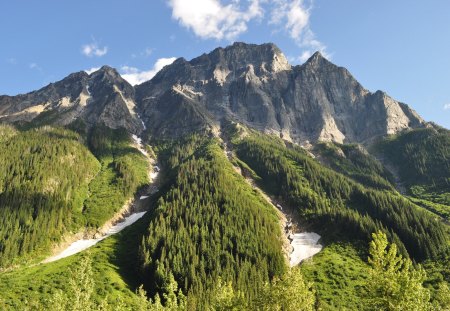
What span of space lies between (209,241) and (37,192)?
3030 inches

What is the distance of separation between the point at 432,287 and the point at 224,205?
243ft

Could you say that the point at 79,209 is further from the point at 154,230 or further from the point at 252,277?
the point at 252,277

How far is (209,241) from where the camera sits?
119m

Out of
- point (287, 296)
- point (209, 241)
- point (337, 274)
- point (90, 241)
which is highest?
point (90, 241)

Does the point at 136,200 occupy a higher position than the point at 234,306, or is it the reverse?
the point at 136,200

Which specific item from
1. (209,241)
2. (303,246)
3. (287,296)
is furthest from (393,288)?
(303,246)

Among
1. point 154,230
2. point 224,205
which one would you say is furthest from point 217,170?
point 154,230

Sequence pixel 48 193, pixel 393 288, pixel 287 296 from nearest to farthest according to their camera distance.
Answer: pixel 393 288, pixel 287 296, pixel 48 193

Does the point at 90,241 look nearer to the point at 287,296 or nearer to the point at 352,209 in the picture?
the point at 352,209

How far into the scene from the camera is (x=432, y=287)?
309 ft

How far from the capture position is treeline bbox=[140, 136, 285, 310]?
99750 millimetres

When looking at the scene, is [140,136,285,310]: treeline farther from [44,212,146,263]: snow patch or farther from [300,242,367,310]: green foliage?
[44,212,146,263]: snow patch

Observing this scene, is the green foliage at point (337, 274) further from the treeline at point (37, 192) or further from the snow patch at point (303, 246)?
the treeline at point (37, 192)

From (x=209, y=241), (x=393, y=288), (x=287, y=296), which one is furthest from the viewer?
(x=209, y=241)
